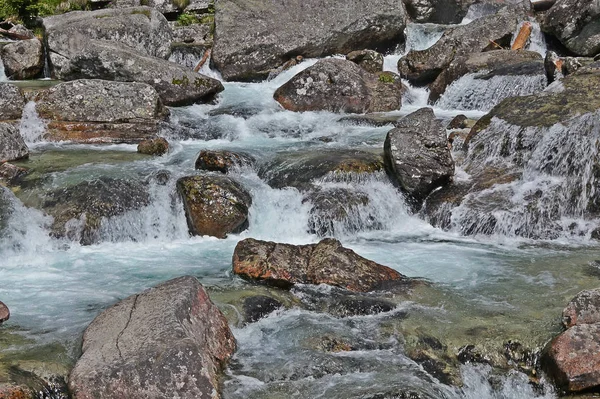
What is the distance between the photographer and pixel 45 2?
2406cm

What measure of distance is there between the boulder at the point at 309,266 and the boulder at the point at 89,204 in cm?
286

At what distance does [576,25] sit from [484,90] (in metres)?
4.32

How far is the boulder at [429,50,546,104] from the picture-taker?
17.1 meters

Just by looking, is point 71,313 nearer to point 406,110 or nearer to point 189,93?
point 189,93

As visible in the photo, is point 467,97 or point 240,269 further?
point 467,97

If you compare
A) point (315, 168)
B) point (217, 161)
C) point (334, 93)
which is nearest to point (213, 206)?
point (217, 161)

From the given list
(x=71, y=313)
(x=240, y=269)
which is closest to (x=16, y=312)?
(x=71, y=313)

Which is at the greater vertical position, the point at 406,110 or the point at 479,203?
the point at 406,110

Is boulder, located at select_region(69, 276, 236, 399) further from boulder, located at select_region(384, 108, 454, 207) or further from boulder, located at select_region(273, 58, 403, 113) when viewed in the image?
boulder, located at select_region(273, 58, 403, 113)

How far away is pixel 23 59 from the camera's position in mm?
18891

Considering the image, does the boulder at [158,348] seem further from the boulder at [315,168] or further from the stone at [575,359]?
the boulder at [315,168]

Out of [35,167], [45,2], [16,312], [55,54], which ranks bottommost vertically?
[16,312]

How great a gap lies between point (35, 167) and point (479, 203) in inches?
322

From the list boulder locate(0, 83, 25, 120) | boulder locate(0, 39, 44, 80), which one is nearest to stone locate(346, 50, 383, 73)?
boulder locate(0, 39, 44, 80)
